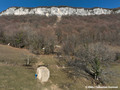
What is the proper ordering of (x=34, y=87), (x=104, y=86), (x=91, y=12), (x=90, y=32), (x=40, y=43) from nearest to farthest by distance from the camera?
(x=34, y=87) < (x=104, y=86) < (x=40, y=43) < (x=90, y=32) < (x=91, y=12)

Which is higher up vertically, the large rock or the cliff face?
the cliff face

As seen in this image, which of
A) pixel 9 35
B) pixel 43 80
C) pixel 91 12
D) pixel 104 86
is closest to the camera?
pixel 43 80

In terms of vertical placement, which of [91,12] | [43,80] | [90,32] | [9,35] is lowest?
[43,80]

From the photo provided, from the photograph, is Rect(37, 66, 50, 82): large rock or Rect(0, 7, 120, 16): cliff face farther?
Rect(0, 7, 120, 16): cliff face

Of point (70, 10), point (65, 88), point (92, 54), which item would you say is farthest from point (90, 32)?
point (70, 10)

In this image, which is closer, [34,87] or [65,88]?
[34,87]

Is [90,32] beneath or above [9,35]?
above

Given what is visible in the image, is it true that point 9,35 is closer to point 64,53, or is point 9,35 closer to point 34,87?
point 64,53

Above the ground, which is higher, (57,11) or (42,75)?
(57,11)

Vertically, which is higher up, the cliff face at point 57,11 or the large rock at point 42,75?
the cliff face at point 57,11

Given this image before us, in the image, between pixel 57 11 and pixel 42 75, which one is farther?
pixel 57 11

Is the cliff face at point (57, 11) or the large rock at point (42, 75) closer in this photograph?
the large rock at point (42, 75)
